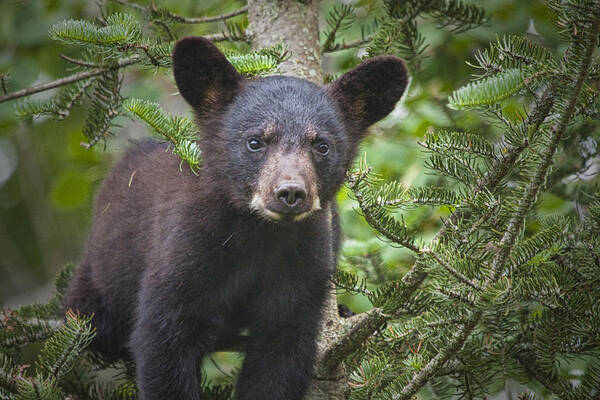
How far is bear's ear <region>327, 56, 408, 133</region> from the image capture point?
372 cm

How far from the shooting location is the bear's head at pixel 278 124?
3.33 m

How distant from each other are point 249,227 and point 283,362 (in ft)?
2.73

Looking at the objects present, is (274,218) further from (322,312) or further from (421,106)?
(421,106)

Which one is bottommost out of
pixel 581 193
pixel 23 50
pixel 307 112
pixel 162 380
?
pixel 162 380

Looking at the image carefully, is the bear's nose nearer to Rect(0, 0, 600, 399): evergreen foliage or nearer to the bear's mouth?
the bear's mouth

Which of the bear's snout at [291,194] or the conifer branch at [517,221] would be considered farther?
the bear's snout at [291,194]

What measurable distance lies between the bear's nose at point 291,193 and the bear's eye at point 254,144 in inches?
16.1

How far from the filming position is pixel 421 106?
5074mm

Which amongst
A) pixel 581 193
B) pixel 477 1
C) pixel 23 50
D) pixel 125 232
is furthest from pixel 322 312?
pixel 23 50

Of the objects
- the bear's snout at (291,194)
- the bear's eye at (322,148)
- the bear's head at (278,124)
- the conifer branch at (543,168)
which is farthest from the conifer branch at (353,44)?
the conifer branch at (543,168)

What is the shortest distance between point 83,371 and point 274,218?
5.92 ft

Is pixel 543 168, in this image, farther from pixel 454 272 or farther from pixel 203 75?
pixel 203 75

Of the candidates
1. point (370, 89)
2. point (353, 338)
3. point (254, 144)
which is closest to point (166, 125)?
point (254, 144)

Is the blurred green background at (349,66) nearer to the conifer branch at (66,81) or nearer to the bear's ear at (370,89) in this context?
the conifer branch at (66,81)
